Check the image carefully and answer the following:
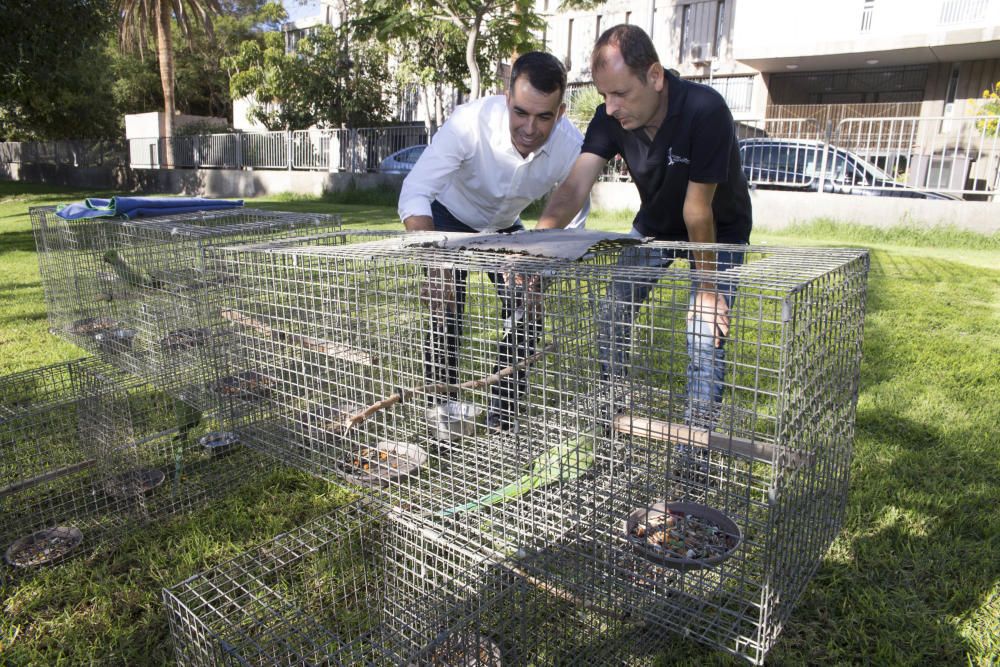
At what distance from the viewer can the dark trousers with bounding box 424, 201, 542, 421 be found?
71.1 inches

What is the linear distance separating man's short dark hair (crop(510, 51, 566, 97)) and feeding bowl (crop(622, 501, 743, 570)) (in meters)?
1.58

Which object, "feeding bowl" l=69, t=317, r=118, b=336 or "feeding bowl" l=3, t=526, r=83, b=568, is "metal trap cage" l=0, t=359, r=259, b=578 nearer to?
"feeding bowl" l=3, t=526, r=83, b=568

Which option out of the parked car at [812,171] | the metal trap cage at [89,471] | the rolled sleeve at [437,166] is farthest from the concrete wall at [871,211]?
the metal trap cage at [89,471]

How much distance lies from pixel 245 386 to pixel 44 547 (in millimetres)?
775

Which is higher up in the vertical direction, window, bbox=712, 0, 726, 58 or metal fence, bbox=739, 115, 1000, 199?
window, bbox=712, 0, 726, 58

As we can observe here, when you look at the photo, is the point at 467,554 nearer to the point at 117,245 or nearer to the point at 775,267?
the point at 775,267

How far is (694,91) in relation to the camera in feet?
7.61

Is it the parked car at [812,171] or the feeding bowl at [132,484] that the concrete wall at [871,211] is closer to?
the parked car at [812,171]

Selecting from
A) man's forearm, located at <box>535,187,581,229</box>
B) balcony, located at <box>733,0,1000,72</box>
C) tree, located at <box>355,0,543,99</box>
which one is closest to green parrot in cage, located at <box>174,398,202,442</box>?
man's forearm, located at <box>535,187,581,229</box>

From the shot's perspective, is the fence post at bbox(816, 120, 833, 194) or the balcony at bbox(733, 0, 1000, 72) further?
the balcony at bbox(733, 0, 1000, 72)

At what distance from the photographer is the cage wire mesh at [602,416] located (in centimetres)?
162

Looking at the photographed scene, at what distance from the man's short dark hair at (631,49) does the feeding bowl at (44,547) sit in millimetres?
2231

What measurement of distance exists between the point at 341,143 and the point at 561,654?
16.6m

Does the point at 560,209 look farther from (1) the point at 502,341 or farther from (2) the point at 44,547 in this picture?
(2) the point at 44,547
